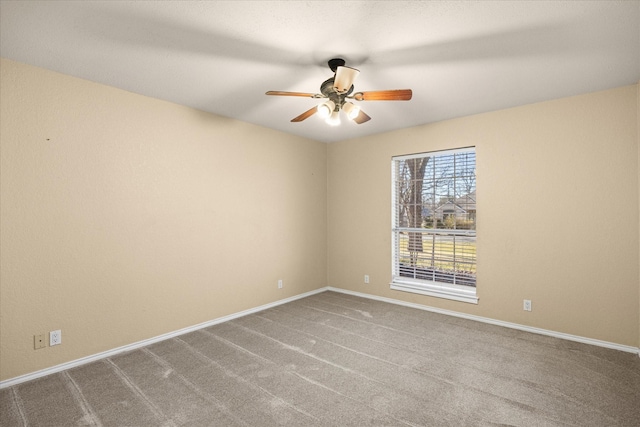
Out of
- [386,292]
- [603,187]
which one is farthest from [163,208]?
[603,187]

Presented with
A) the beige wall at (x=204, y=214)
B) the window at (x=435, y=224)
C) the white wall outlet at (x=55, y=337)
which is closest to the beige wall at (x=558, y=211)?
the beige wall at (x=204, y=214)

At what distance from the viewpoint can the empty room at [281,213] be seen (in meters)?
2.00

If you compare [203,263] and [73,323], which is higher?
[203,263]

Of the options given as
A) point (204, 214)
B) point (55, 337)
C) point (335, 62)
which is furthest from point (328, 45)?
point (55, 337)

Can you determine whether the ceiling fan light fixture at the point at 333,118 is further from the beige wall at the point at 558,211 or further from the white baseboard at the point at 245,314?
the white baseboard at the point at 245,314

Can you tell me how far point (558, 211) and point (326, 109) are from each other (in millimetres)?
2664

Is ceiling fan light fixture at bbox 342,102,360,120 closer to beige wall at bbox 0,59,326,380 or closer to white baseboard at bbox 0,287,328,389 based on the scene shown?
beige wall at bbox 0,59,326,380

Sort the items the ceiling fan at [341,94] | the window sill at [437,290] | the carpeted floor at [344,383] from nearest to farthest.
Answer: the carpeted floor at [344,383]
the ceiling fan at [341,94]
the window sill at [437,290]

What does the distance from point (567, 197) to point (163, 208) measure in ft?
13.6

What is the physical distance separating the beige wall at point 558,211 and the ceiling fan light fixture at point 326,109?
83.1 inches

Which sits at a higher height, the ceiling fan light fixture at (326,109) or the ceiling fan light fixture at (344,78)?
the ceiling fan light fixture at (344,78)

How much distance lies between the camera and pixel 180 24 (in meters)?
1.96

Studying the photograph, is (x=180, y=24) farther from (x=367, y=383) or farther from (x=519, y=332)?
(x=519, y=332)

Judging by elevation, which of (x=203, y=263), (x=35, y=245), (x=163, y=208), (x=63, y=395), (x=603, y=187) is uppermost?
(x=603, y=187)
